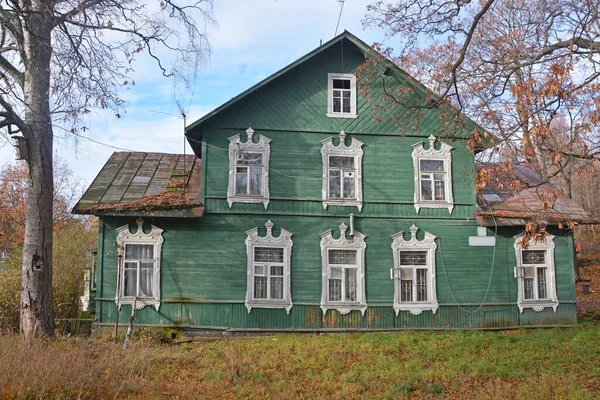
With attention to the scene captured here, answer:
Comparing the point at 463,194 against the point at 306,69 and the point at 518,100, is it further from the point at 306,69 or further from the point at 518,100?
the point at 518,100

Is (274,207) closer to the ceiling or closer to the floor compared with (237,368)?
closer to the ceiling

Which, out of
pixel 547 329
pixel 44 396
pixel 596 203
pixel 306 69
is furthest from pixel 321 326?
pixel 596 203

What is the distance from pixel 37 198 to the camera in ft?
36.1

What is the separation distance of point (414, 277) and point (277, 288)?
3.92 metres

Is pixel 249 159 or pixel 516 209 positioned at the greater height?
pixel 249 159

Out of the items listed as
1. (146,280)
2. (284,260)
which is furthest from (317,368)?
(146,280)

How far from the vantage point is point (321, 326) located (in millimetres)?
15055

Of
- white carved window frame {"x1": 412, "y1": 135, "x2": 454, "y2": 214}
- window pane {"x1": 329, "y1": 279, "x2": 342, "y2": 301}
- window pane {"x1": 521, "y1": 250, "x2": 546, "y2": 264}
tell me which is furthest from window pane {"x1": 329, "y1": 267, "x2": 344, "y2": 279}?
window pane {"x1": 521, "y1": 250, "x2": 546, "y2": 264}

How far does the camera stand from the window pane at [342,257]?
50.9 ft

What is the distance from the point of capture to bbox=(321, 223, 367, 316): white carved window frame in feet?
49.8

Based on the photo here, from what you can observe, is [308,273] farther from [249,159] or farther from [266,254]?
[249,159]

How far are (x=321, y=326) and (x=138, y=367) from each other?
674 centimetres

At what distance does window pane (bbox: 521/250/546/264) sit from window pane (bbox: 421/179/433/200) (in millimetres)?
3250

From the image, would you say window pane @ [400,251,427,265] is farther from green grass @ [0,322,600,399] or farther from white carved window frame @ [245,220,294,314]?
white carved window frame @ [245,220,294,314]
